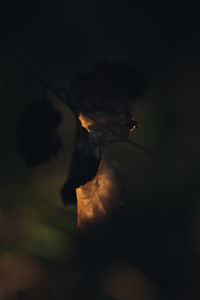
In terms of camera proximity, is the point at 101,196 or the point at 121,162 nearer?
the point at 101,196

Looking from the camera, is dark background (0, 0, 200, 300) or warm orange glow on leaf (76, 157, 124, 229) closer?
warm orange glow on leaf (76, 157, 124, 229)

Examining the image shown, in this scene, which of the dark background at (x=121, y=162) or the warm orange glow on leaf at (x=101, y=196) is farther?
the dark background at (x=121, y=162)

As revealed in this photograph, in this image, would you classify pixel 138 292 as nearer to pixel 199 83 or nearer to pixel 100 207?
pixel 100 207

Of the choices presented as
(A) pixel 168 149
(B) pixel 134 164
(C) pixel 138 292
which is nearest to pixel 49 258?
(C) pixel 138 292

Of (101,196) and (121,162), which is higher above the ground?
(101,196)
